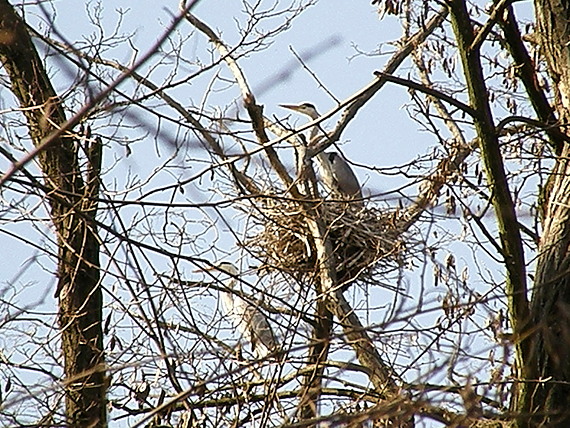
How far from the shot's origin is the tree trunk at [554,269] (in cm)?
388

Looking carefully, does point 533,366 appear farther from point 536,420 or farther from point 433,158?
point 433,158

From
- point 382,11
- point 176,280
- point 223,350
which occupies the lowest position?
point 223,350

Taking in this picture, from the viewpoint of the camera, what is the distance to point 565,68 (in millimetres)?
4316

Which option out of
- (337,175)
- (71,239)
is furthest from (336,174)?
(71,239)

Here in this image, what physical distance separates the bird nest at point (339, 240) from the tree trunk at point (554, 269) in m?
2.63

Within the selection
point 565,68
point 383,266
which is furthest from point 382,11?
point 383,266

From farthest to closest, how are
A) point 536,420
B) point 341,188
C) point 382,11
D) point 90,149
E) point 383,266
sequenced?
point 341,188
point 383,266
point 382,11
point 90,149
point 536,420

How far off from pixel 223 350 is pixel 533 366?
1130 mm

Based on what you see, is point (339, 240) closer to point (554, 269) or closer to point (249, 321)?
point (249, 321)

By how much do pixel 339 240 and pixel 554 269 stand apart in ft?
11.2

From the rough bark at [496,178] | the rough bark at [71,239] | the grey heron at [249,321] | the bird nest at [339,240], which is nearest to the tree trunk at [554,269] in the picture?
the rough bark at [496,178]

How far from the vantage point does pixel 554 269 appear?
13.5 ft

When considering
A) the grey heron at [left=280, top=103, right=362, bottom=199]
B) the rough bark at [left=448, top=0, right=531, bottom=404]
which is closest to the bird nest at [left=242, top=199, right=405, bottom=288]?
the grey heron at [left=280, top=103, right=362, bottom=199]

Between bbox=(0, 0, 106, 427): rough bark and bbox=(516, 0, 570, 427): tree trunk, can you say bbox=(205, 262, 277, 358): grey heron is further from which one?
bbox=(516, 0, 570, 427): tree trunk
